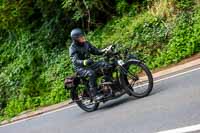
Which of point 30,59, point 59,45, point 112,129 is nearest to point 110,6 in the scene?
point 59,45

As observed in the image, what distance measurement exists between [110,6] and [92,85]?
26.1ft

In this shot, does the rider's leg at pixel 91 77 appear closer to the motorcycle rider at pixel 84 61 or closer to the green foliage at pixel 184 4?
the motorcycle rider at pixel 84 61

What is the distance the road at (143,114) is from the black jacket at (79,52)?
116 cm

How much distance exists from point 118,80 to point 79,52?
1.07m

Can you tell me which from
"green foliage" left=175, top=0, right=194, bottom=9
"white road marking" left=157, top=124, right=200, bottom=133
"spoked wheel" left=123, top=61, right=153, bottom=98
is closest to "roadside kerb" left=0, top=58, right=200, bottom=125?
"spoked wheel" left=123, top=61, right=153, bottom=98

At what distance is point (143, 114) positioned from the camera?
32.1 feet

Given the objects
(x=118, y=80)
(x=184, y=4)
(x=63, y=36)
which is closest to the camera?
(x=118, y=80)

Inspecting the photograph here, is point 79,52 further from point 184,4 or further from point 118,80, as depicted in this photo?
point 184,4

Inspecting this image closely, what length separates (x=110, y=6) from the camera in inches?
757

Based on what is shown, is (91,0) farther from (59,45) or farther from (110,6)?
(59,45)

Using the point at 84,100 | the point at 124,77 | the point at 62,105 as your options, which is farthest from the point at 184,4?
the point at 124,77

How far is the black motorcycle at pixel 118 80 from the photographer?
444 inches

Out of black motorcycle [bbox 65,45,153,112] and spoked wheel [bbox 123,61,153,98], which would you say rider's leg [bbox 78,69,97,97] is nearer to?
black motorcycle [bbox 65,45,153,112]

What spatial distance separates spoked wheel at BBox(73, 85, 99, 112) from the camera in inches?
477
